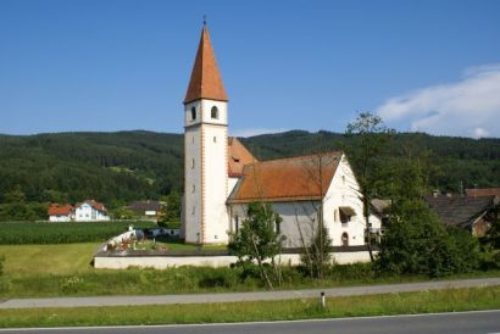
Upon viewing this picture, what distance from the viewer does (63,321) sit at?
48.1 feet

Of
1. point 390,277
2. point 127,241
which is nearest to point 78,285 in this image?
point 390,277

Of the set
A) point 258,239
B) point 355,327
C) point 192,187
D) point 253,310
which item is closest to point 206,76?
point 192,187

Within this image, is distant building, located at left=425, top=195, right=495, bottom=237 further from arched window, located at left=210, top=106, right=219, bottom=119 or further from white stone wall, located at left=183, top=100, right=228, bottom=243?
arched window, located at left=210, top=106, right=219, bottom=119

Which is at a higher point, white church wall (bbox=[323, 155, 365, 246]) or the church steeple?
the church steeple

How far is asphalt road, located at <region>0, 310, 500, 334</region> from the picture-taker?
12.4 m

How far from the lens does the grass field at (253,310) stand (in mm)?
14547

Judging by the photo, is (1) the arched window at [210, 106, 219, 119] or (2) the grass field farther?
(1) the arched window at [210, 106, 219, 119]

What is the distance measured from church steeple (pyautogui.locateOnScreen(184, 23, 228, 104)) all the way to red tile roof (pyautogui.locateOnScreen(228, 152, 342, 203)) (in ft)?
23.7

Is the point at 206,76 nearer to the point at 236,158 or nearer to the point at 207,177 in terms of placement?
the point at 236,158

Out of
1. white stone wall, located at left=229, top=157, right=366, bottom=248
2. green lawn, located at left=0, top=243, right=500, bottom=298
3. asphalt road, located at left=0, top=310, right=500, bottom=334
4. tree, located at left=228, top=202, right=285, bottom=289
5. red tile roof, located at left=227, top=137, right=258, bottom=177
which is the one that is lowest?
asphalt road, located at left=0, top=310, right=500, bottom=334

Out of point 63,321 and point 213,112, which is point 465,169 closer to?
point 213,112

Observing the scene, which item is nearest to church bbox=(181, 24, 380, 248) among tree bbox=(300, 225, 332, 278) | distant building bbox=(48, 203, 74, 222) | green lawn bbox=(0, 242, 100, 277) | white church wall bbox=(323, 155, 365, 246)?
white church wall bbox=(323, 155, 365, 246)

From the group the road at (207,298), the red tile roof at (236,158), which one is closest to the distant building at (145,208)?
the red tile roof at (236,158)

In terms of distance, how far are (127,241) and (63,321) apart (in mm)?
37731
